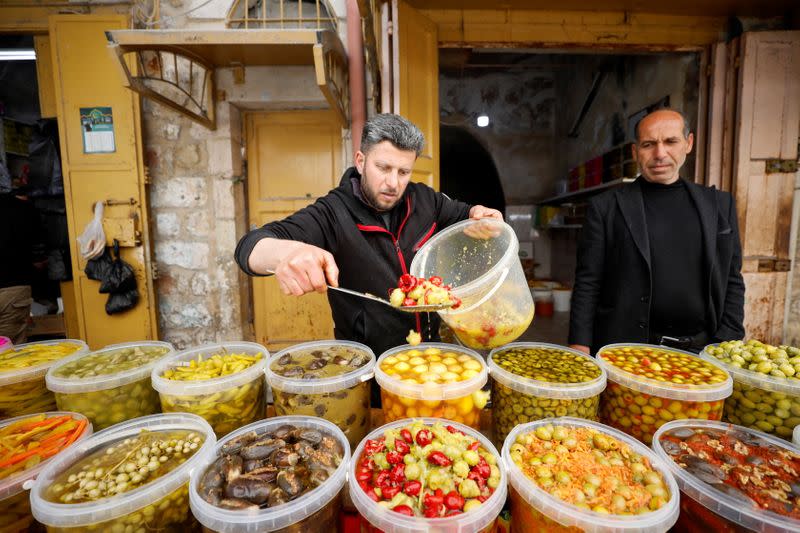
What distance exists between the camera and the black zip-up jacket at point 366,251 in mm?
1743

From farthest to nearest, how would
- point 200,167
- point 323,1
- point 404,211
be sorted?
point 200,167, point 323,1, point 404,211

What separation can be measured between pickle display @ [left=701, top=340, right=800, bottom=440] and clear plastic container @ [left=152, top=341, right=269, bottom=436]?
4.97 ft

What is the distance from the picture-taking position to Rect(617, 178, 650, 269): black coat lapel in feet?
6.33

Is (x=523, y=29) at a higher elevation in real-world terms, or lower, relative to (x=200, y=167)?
higher

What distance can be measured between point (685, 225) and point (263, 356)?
2329 millimetres

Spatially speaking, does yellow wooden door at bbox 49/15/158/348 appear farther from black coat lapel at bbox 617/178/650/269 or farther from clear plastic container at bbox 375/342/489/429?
black coat lapel at bbox 617/178/650/269

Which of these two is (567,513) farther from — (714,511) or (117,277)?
(117,277)

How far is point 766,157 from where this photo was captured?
3033mm

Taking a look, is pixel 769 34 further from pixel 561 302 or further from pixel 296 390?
pixel 296 390

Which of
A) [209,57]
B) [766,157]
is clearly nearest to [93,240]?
[209,57]

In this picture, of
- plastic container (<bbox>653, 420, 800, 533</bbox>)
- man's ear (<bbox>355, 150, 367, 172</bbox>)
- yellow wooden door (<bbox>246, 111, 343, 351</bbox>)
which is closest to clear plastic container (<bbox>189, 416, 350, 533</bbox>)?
plastic container (<bbox>653, 420, 800, 533</bbox>)

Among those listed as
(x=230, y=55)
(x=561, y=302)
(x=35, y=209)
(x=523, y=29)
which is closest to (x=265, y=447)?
(x=230, y=55)

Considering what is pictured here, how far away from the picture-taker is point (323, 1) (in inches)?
129

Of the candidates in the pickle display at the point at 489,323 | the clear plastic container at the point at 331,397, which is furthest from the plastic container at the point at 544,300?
the clear plastic container at the point at 331,397
